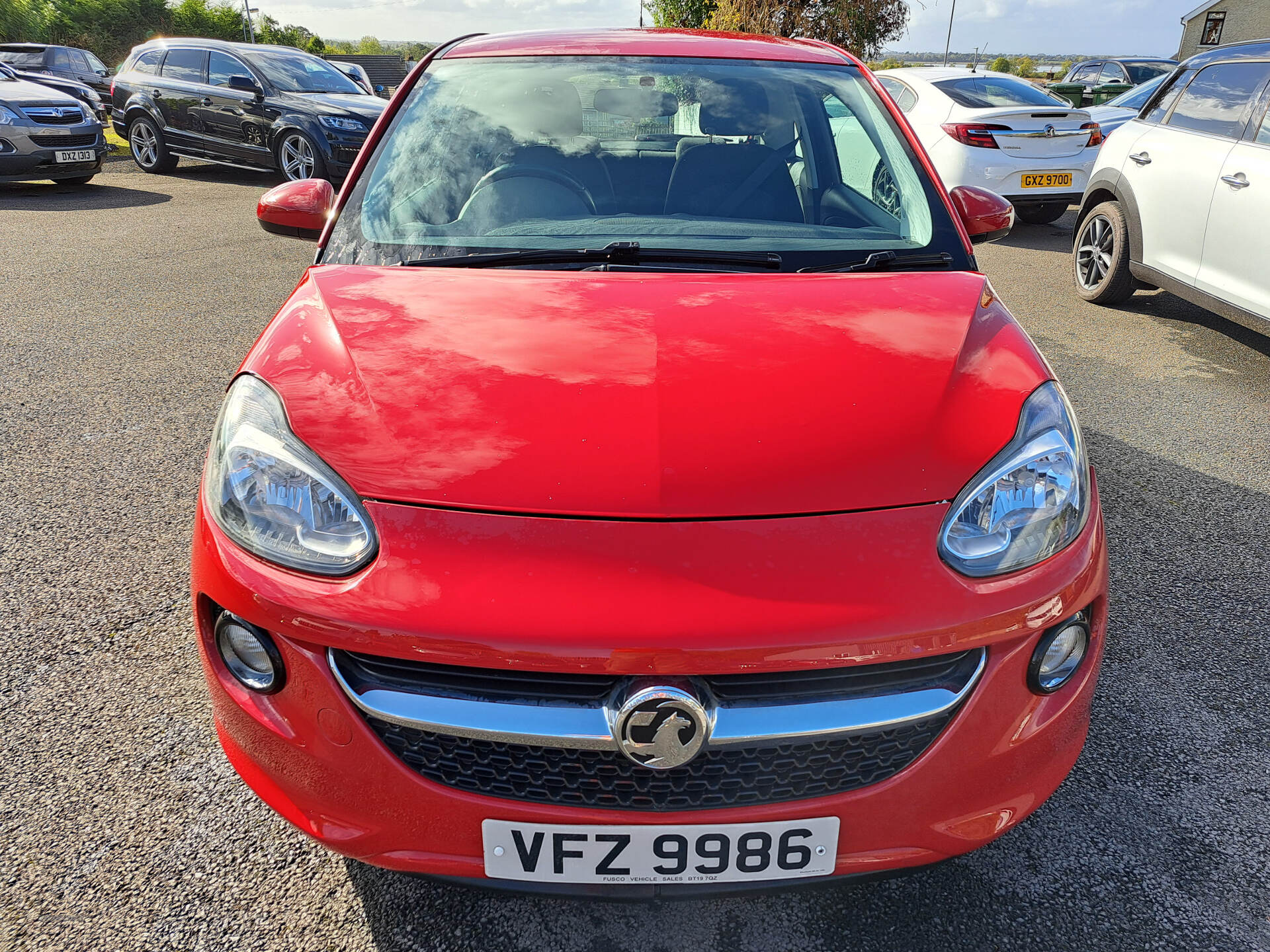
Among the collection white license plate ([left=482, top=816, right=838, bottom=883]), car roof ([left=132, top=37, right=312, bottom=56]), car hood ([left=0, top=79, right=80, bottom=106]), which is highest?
car roof ([left=132, top=37, right=312, bottom=56])

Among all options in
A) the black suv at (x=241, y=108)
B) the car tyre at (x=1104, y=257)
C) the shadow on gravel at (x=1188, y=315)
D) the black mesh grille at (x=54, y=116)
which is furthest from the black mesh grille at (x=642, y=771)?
the black mesh grille at (x=54, y=116)

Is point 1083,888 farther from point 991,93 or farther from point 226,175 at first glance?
point 226,175

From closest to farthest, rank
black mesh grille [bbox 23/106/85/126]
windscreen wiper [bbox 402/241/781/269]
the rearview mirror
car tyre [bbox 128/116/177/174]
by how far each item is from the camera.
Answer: windscreen wiper [bbox 402/241/781/269]
black mesh grille [bbox 23/106/85/126]
the rearview mirror
car tyre [bbox 128/116/177/174]

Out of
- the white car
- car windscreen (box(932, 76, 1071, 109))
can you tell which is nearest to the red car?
the white car

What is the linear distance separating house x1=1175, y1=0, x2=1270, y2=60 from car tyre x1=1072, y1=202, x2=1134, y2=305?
3420 cm

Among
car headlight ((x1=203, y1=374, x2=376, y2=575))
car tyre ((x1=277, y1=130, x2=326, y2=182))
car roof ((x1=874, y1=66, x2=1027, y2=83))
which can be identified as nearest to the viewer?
car headlight ((x1=203, y1=374, x2=376, y2=575))

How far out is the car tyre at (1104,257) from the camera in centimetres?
563

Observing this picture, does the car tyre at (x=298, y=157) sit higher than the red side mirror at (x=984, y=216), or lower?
lower

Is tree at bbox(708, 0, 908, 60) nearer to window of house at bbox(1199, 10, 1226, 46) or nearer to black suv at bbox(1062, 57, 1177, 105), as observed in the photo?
black suv at bbox(1062, 57, 1177, 105)

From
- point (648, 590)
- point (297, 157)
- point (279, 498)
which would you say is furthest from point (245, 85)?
point (648, 590)

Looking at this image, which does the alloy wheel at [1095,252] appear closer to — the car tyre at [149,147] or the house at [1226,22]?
the car tyre at [149,147]

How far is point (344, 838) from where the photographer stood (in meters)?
1.39

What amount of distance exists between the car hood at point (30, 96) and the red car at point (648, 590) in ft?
34.9

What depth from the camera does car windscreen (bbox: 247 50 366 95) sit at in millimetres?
10555
